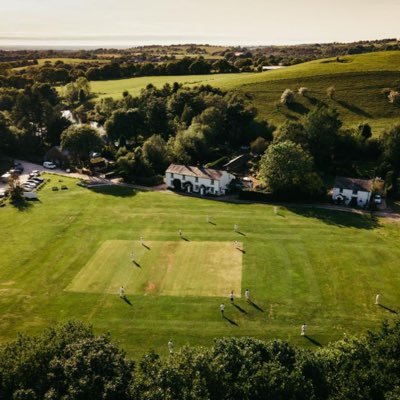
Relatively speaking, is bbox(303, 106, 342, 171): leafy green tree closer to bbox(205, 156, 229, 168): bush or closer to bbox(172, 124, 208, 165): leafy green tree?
bbox(205, 156, 229, 168): bush

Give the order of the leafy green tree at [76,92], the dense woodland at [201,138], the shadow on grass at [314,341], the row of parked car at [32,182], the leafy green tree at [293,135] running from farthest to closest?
1. the leafy green tree at [76,92]
2. the leafy green tree at [293,135]
3. the row of parked car at [32,182]
4. the dense woodland at [201,138]
5. the shadow on grass at [314,341]

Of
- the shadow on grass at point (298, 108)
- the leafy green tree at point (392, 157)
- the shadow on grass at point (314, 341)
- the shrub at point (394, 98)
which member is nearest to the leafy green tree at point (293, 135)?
the leafy green tree at point (392, 157)

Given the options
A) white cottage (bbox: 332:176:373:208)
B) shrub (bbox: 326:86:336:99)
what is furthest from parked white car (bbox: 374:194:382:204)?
shrub (bbox: 326:86:336:99)

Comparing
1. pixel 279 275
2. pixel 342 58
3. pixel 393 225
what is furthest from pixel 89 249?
pixel 342 58

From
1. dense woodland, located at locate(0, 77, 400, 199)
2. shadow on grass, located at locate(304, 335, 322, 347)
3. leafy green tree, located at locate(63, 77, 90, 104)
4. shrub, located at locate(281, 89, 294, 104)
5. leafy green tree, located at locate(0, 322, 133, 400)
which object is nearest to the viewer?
leafy green tree, located at locate(0, 322, 133, 400)

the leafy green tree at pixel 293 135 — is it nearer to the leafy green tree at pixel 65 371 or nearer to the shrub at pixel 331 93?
the shrub at pixel 331 93

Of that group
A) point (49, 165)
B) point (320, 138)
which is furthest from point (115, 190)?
point (320, 138)

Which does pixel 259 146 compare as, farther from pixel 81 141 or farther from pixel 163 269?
pixel 163 269

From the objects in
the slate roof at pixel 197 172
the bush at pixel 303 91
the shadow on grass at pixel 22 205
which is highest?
the bush at pixel 303 91
